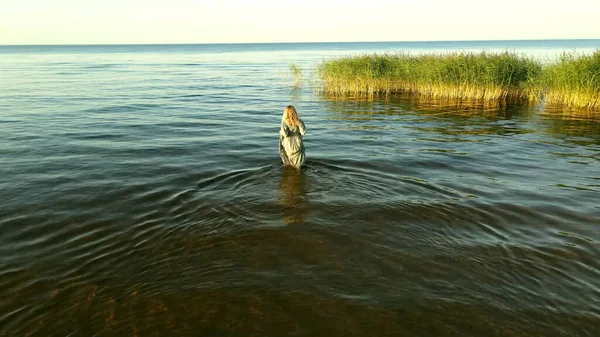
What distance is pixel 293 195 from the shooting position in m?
11.0

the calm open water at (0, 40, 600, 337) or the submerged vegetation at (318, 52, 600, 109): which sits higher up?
the submerged vegetation at (318, 52, 600, 109)

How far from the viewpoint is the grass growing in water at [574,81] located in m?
22.4

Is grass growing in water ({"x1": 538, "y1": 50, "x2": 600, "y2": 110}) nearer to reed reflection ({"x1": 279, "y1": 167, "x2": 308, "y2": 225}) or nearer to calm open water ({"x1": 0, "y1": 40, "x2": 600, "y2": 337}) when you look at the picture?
calm open water ({"x1": 0, "y1": 40, "x2": 600, "y2": 337})

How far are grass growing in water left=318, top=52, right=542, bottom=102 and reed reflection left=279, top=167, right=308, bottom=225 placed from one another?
1988 cm

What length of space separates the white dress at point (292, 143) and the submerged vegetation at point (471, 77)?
19375mm

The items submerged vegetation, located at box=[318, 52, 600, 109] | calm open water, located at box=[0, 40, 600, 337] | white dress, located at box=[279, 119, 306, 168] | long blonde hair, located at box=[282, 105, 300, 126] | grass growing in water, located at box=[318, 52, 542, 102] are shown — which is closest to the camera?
calm open water, located at box=[0, 40, 600, 337]

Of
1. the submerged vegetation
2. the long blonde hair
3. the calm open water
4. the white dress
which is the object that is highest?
the submerged vegetation

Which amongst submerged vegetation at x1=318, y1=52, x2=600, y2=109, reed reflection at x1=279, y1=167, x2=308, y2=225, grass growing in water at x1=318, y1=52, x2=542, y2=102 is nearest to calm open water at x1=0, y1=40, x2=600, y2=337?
reed reflection at x1=279, y1=167, x2=308, y2=225

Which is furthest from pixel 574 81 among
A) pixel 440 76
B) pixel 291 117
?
pixel 291 117

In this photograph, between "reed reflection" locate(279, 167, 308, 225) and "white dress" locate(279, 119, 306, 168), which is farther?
"white dress" locate(279, 119, 306, 168)

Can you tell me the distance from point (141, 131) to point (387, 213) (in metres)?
14.7

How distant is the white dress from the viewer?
11.9 meters

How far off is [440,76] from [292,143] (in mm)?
20342

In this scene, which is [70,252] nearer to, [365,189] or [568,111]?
[365,189]
